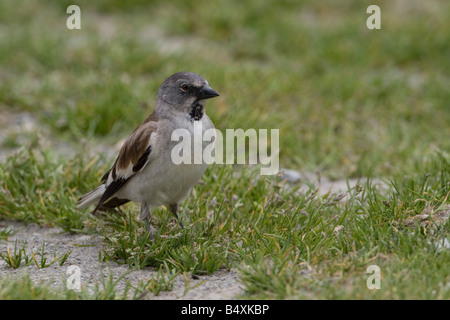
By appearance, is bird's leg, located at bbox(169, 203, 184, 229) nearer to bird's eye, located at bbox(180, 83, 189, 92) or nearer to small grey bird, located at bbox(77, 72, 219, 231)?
small grey bird, located at bbox(77, 72, 219, 231)

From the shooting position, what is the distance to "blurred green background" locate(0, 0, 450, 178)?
7133 mm

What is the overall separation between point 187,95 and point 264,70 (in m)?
3.91

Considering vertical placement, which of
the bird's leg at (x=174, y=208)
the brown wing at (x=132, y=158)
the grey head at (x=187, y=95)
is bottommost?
the bird's leg at (x=174, y=208)

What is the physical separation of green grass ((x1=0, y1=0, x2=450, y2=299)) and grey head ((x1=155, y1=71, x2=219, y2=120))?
32.4 inches

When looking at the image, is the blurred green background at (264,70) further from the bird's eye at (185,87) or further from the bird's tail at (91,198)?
the bird's eye at (185,87)

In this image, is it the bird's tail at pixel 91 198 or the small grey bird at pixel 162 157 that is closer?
the small grey bird at pixel 162 157

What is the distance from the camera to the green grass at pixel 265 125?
13.9 ft

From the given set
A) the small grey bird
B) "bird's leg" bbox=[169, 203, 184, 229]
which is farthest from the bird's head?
"bird's leg" bbox=[169, 203, 184, 229]

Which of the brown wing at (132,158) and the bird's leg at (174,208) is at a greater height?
the brown wing at (132,158)

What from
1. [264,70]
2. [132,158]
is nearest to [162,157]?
[132,158]

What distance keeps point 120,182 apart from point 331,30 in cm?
585

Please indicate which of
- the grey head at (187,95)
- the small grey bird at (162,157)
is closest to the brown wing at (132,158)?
the small grey bird at (162,157)

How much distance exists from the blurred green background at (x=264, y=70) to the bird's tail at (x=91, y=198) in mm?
1570
